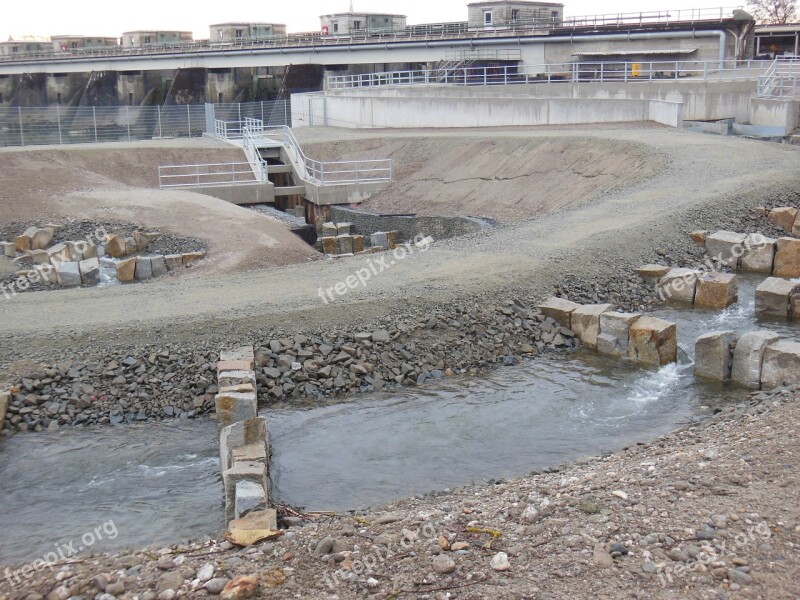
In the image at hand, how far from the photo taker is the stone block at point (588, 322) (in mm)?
15031

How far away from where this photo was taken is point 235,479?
9.84m

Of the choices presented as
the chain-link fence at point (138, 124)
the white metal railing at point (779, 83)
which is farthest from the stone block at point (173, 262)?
the chain-link fence at point (138, 124)

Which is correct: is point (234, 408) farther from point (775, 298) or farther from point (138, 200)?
point (138, 200)

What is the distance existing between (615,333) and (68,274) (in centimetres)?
1301

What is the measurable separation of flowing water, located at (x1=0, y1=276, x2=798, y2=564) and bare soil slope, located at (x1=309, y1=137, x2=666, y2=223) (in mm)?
12230

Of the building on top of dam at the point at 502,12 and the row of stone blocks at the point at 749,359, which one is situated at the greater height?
the building on top of dam at the point at 502,12

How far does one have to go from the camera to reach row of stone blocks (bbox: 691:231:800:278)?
18.7 metres

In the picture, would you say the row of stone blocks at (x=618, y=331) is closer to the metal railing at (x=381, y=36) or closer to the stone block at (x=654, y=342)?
the stone block at (x=654, y=342)

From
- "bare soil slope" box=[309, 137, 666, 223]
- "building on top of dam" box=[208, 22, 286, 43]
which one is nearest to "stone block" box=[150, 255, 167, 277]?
"bare soil slope" box=[309, 137, 666, 223]

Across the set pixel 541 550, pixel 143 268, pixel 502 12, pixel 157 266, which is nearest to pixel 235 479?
pixel 541 550

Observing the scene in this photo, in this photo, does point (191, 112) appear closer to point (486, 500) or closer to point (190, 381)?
point (190, 381)

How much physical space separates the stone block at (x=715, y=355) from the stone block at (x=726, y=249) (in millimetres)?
5659

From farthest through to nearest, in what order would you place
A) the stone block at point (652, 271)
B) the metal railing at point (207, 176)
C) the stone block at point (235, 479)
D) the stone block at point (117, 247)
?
1. the metal railing at point (207, 176)
2. the stone block at point (117, 247)
3. the stone block at point (652, 271)
4. the stone block at point (235, 479)

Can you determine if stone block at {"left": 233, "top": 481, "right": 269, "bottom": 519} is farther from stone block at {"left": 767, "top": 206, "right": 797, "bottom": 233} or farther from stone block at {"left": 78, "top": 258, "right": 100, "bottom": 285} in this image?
stone block at {"left": 767, "top": 206, "right": 797, "bottom": 233}
